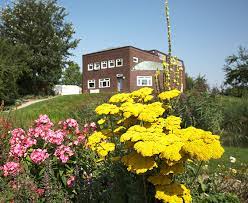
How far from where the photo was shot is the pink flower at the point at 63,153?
4566mm

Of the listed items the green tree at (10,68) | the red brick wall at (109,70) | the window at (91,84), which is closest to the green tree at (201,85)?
the green tree at (10,68)

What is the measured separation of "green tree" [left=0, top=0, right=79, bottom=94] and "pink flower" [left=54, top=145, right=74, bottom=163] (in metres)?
34.2

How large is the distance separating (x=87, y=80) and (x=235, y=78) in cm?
2147

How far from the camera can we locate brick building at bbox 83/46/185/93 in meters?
47.5

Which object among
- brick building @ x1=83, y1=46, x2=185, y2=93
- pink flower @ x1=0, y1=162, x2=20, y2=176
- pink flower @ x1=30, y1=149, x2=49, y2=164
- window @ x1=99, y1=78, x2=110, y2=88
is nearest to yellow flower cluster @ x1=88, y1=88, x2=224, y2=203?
pink flower @ x1=30, y1=149, x2=49, y2=164

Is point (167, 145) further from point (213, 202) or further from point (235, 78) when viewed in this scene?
point (235, 78)

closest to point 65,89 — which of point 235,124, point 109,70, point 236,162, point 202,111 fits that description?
point 109,70

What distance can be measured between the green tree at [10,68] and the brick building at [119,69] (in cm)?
1406

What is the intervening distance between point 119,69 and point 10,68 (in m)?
19.5

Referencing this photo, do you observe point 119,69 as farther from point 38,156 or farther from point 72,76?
point 38,156

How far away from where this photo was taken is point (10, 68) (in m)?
32.1

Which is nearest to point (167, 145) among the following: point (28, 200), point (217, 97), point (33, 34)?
point (28, 200)

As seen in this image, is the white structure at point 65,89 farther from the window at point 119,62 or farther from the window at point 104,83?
the window at point 119,62

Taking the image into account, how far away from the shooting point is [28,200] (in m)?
4.24
